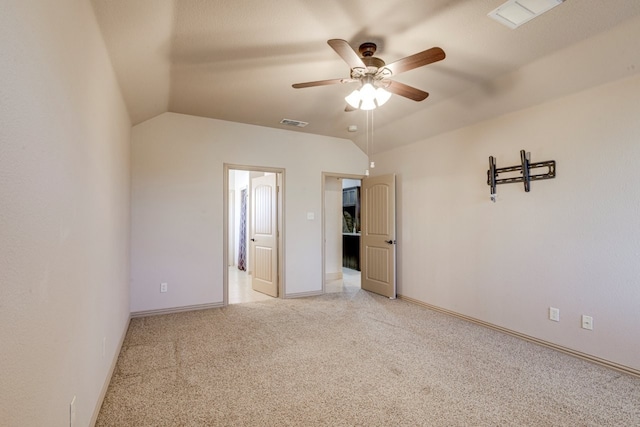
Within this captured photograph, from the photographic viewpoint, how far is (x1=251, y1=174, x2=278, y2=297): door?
5105 mm

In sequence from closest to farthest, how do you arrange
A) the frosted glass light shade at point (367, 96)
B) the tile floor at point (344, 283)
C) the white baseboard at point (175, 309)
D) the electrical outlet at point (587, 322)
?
the frosted glass light shade at point (367, 96), the electrical outlet at point (587, 322), the white baseboard at point (175, 309), the tile floor at point (344, 283)

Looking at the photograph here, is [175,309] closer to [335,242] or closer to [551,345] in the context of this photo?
[335,242]

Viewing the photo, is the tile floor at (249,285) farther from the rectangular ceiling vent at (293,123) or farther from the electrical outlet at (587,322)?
the electrical outlet at (587,322)

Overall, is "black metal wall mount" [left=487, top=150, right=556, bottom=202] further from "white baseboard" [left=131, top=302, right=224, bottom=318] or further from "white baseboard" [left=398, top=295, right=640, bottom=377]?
"white baseboard" [left=131, top=302, right=224, bottom=318]

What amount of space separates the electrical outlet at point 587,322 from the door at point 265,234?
3741 millimetres

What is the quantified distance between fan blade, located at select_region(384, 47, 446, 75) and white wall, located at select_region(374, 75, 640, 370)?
1.82 m

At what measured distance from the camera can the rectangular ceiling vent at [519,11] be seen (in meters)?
2.08

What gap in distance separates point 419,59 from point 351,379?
2410 millimetres

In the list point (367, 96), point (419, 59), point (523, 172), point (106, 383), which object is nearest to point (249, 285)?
point (106, 383)

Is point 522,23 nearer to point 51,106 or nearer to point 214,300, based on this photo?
point 51,106

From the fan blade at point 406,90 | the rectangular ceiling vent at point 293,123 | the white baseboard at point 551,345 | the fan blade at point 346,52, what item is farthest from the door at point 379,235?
the fan blade at point 346,52

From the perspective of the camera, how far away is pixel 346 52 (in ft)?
7.08

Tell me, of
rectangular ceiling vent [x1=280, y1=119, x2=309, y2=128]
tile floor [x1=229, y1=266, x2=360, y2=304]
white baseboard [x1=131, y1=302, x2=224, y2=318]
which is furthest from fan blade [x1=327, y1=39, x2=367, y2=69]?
tile floor [x1=229, y1=266, x2=360, y2=304]

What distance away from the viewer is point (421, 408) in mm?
2152
